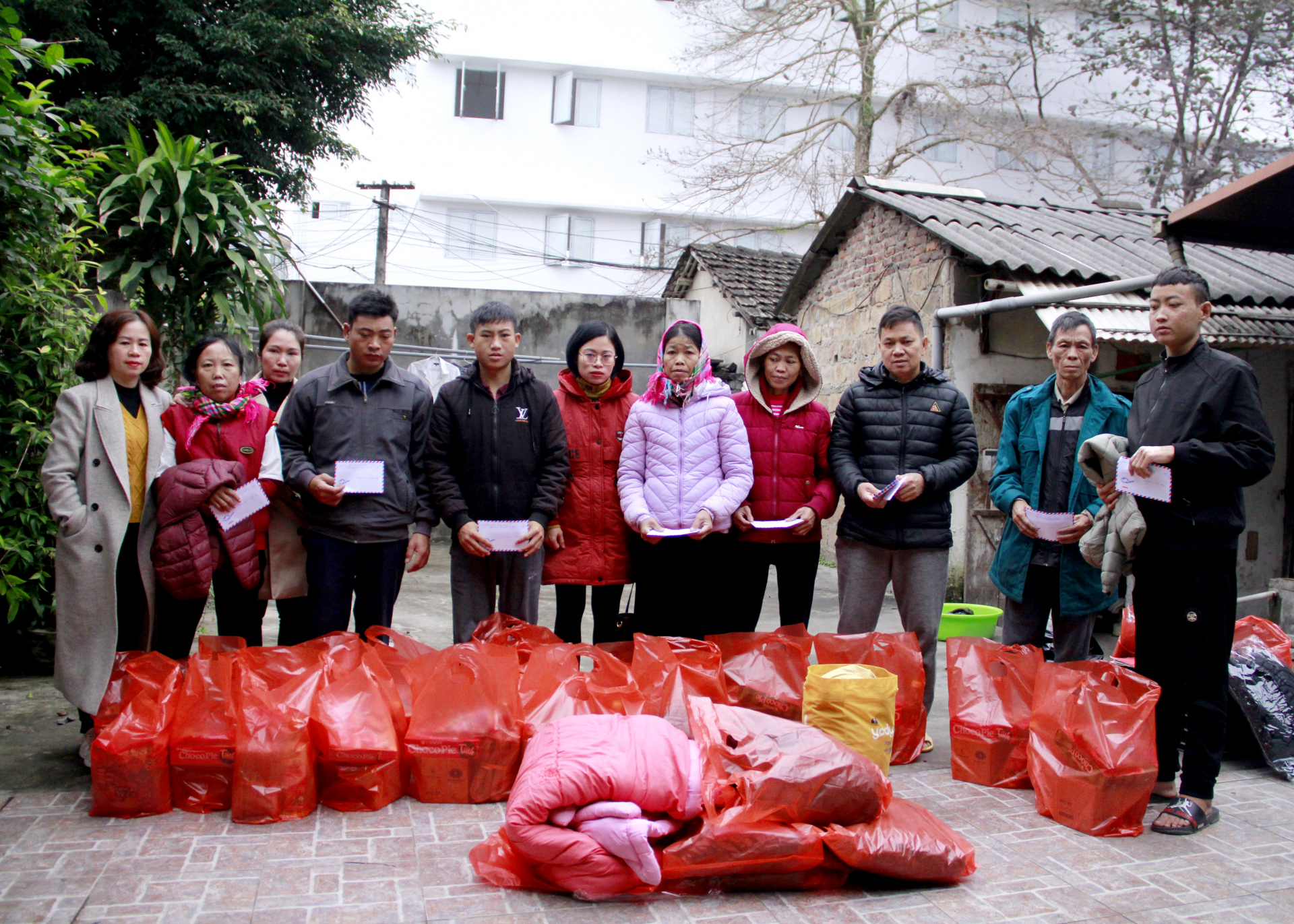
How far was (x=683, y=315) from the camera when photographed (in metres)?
13.6

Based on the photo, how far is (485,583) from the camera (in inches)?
162

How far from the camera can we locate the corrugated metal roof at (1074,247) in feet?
23.1

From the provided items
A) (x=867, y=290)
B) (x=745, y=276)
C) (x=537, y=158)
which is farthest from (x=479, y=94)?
(x=867, y=290)

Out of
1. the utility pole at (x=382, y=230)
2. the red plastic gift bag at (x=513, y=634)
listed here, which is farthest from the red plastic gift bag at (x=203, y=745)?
the utility pole at (x=382, y=230)

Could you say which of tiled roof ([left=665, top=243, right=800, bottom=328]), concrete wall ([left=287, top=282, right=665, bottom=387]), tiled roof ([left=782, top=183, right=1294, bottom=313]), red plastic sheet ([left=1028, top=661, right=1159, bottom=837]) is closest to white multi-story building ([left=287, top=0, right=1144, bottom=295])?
tiled roof ([left=665, top=243, right=800, bottom=328])

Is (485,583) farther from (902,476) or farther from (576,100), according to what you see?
(576,100)

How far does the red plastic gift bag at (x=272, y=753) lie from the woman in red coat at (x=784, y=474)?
197 cm

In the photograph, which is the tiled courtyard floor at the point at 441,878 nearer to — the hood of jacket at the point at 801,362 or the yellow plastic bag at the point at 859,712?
the yellow plastic bag at the point at 859,712

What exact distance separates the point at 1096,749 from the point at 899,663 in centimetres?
86

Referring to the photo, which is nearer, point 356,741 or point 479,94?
point 356,741

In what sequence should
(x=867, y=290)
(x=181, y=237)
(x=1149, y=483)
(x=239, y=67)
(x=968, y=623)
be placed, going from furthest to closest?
(x=239, y=67)
(x=867, y=290)
(x=968, y=623)
(x=181, y=237)
(x=1149, y=483)

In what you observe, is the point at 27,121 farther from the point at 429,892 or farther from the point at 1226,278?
the point at 1226,278

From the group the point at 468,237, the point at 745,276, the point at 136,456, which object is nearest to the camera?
the point at 136,456

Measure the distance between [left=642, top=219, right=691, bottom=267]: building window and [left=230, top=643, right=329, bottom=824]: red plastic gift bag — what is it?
20454mm
